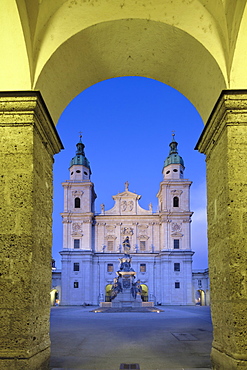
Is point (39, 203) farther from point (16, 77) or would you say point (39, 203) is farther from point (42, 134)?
point (16, 77)

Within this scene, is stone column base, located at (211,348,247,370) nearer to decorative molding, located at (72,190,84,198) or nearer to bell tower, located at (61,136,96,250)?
bell tower, located at (61,136,96,250)

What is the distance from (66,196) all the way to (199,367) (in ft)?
151

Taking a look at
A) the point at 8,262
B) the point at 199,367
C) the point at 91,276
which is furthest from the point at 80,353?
the point at 91,276

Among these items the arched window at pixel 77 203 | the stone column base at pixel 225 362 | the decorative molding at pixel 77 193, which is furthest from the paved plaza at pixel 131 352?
the decorative molding at pixel 77 193

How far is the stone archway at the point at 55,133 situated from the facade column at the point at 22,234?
14 millimetres

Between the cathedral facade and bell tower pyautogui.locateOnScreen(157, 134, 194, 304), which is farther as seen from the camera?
bell tower pyautogui.locateOnScreen(157, 134, 194, 304)

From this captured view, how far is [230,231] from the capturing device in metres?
5.45

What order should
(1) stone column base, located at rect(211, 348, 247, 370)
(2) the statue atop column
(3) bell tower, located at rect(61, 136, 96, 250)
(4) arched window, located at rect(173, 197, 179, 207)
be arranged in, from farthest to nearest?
(4) arched window, located at rect(173, 197, 179, 207) → (3) bell tower, located at rect(61, 136, 96, 250) → (2) the statue atop column → (1) stone column base, located at rect(211, 348, 247, 370)

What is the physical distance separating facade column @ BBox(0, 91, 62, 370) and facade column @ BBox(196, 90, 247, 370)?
102 inches

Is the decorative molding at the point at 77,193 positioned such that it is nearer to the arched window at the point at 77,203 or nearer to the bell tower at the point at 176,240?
the arched window at the point at 77,203

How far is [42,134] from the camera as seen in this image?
616cm

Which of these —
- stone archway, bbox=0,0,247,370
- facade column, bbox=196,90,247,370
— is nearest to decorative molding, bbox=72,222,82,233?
stone archway, bbox=0,0,247,370

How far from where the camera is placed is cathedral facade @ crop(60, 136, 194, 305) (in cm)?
4912

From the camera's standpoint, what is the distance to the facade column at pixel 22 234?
17.0 feet
